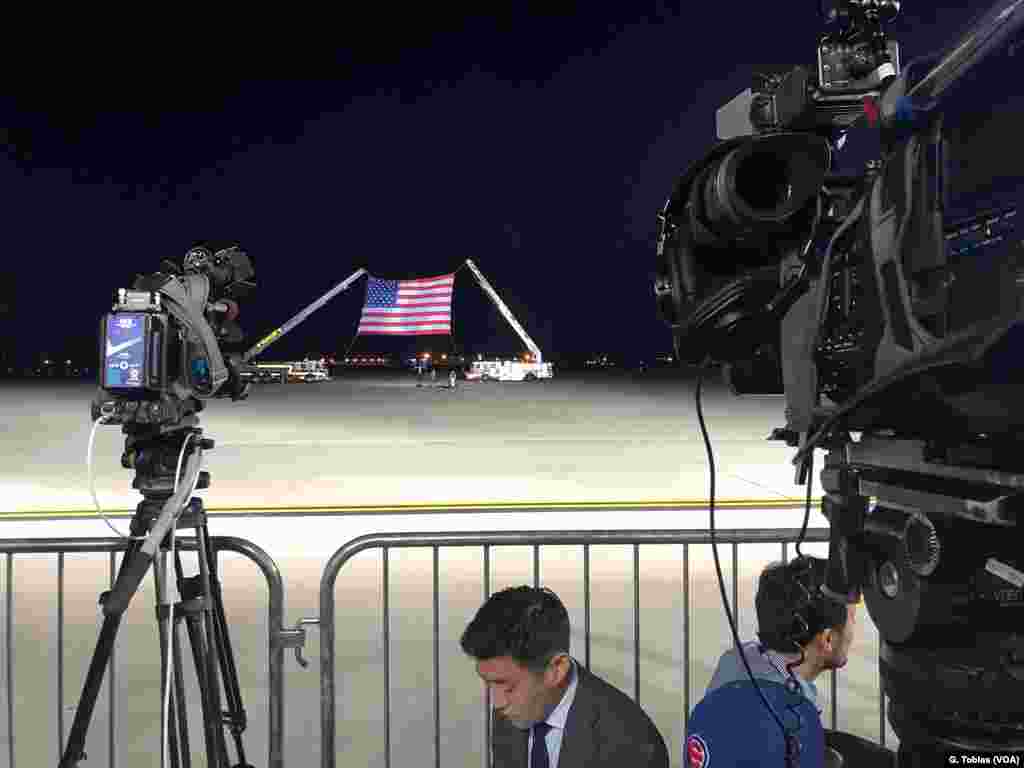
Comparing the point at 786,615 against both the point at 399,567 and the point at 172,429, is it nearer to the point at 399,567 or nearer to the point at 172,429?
the point at 172,429

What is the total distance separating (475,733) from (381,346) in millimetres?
108229

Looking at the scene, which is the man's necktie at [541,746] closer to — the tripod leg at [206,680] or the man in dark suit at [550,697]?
the man in dark suit at [550,697]

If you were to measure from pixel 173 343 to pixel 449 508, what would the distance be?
6926 millimetres

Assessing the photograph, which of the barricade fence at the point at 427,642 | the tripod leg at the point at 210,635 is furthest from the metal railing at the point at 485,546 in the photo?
the tripod leg at the point at 210,635

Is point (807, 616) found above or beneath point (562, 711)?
above

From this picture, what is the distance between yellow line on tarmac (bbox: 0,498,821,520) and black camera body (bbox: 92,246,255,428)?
21.6ft

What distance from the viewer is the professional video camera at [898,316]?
131cm

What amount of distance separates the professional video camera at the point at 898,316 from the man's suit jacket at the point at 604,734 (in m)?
0.76

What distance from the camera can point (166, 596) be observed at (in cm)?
305

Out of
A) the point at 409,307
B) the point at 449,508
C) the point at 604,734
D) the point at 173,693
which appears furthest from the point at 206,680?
the point at 409,307

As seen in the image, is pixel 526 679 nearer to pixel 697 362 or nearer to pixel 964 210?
pixel 697 362

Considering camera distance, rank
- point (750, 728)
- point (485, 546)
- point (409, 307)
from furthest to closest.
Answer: point (409, 307)
point (485, 546)
point (750, 728)

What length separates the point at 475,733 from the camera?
4.18 metres

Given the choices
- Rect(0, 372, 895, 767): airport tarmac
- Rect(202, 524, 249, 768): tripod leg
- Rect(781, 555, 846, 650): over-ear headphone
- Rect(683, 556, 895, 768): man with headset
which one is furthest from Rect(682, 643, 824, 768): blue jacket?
Rect(0, 372, 895, 767): airport tarmac
